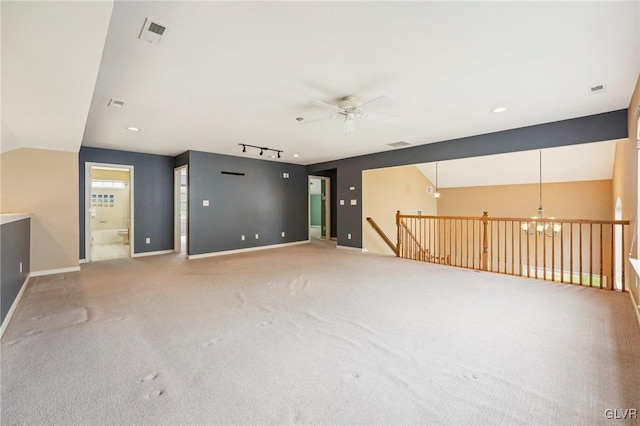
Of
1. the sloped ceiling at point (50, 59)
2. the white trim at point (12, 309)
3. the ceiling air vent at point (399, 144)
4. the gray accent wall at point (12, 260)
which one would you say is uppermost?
the ceiling air vent at point (399, 144)

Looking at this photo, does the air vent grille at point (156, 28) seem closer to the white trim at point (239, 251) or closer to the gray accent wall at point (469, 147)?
the gray accent wall at point (469, 147)

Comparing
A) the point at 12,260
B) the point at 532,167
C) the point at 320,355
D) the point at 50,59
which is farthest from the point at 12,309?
the point at 532,167

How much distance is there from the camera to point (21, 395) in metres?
1.71

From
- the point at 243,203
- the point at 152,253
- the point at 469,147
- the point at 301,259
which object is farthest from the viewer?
the point at 243,203

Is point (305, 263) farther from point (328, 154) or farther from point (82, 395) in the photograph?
point (82, 395)

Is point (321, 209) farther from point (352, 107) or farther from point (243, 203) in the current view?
point (352, 107)

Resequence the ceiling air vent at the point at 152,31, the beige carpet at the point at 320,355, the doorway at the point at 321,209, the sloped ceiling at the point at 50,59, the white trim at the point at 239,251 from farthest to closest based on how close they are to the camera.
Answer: the doorway at the point at 321,209, the white trim at the point at 239,251, the ceiling air vent at the point at 152,31, the beige carpet at the point at 320,355, the sloped ceiling at the point at 50,59

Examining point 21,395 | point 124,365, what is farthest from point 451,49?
point 21,395

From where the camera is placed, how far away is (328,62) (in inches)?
95.3

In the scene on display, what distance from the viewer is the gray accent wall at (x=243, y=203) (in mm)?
6309

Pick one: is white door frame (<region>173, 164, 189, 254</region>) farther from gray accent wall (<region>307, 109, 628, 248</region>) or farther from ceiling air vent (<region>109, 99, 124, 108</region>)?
gray accent wall (<region>307, 109, 628, 248</region>)

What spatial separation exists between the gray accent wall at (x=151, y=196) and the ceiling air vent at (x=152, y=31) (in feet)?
16.5

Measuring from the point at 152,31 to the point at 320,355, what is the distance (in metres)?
2.63

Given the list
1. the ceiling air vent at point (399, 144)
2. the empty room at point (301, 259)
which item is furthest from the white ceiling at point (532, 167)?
the ceiling air vent at point (399, 144)
